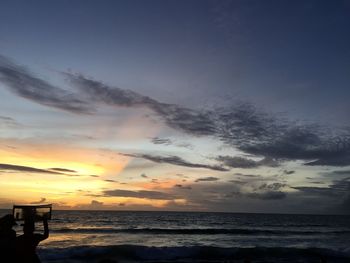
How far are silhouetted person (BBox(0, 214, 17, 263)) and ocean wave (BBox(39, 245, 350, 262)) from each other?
2207 cm

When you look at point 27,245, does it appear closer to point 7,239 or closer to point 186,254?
point 7,239

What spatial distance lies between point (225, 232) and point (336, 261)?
24.6 meters

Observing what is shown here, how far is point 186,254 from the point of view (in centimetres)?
3180

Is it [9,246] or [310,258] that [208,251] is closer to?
[310,258]

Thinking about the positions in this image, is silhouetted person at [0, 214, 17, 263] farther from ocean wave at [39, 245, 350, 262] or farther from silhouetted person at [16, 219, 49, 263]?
ocean wave at [39, 245, 350, 262]

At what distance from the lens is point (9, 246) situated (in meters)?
7.44

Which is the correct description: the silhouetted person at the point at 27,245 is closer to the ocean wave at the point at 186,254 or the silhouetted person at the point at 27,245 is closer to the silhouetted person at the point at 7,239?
the silhouetted person at the point at 7,239

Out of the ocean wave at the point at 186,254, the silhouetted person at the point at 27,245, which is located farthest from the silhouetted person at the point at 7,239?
the ocean wave at the point at 186,254

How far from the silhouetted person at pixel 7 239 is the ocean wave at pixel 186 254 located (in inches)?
869

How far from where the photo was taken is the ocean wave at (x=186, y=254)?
29767mm

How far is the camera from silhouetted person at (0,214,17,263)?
24.3 feet

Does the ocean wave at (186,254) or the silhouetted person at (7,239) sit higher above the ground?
the silhouetted person at (7,239)

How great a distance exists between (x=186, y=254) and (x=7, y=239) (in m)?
25.9

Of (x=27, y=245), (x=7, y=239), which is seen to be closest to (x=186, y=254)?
(x=27, y=245)
